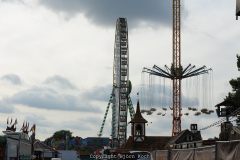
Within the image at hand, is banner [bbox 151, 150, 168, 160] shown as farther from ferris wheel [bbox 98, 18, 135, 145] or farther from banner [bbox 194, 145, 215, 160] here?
ferris wheel [bbox 98, 18, 135, 145]

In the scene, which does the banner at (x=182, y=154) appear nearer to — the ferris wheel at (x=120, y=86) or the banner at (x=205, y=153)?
the banner at (x=205, y=153)

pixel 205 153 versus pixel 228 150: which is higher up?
pixel 228 150

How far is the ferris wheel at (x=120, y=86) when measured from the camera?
305ft

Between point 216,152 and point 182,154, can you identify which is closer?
point 216,152

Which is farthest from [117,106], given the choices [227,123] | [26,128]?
[227,123]

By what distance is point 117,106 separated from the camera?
327 ft

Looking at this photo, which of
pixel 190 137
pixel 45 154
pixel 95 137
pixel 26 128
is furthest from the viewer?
pixel 95 137

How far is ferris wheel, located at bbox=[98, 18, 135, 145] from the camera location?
92.9 metres

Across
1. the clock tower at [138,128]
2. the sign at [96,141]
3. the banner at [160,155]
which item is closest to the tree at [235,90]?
the clock tower at [138,128]

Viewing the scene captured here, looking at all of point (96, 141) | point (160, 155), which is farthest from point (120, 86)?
point (160, 155)

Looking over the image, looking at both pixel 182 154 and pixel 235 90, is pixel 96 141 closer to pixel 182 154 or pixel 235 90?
pixel 235 90

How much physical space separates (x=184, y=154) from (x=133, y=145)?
3954 centimetres

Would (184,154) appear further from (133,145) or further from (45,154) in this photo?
(45,154)

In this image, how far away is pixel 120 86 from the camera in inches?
3829
